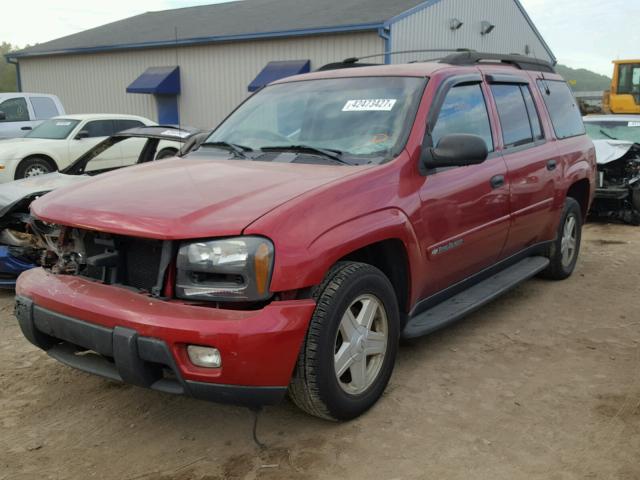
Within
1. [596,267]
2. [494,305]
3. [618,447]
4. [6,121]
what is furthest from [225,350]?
[6,121]

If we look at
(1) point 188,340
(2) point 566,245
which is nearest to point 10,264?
(1) point 188,340

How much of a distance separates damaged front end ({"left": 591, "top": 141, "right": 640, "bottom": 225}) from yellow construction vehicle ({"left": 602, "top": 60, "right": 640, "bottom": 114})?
1055cm

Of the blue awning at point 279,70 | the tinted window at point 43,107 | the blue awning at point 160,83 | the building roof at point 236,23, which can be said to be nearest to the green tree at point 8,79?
the building roof at point 236,23

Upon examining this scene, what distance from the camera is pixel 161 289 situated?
2799 millimetres

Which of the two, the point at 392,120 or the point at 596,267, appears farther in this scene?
the point at 596,267

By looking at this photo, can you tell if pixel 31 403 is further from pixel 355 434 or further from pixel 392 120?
pixel 392 120

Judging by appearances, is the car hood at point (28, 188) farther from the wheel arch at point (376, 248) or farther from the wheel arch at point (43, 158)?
the wheel arch at point (43, 158)

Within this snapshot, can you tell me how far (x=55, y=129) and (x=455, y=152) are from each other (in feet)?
31.5

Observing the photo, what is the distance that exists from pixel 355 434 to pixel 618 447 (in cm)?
126

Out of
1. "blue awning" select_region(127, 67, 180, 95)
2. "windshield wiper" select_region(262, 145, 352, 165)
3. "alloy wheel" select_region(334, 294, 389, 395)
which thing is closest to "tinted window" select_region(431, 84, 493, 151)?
"windshield wiper" select_region(262, 145, 352, 165)

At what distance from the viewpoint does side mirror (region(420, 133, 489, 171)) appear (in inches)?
135

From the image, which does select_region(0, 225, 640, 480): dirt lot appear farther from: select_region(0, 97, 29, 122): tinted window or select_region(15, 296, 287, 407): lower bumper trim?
select_region(0, 97, 29, 122): tinted window

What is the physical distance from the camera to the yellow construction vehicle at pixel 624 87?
60.6ft

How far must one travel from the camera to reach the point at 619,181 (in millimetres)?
9094
